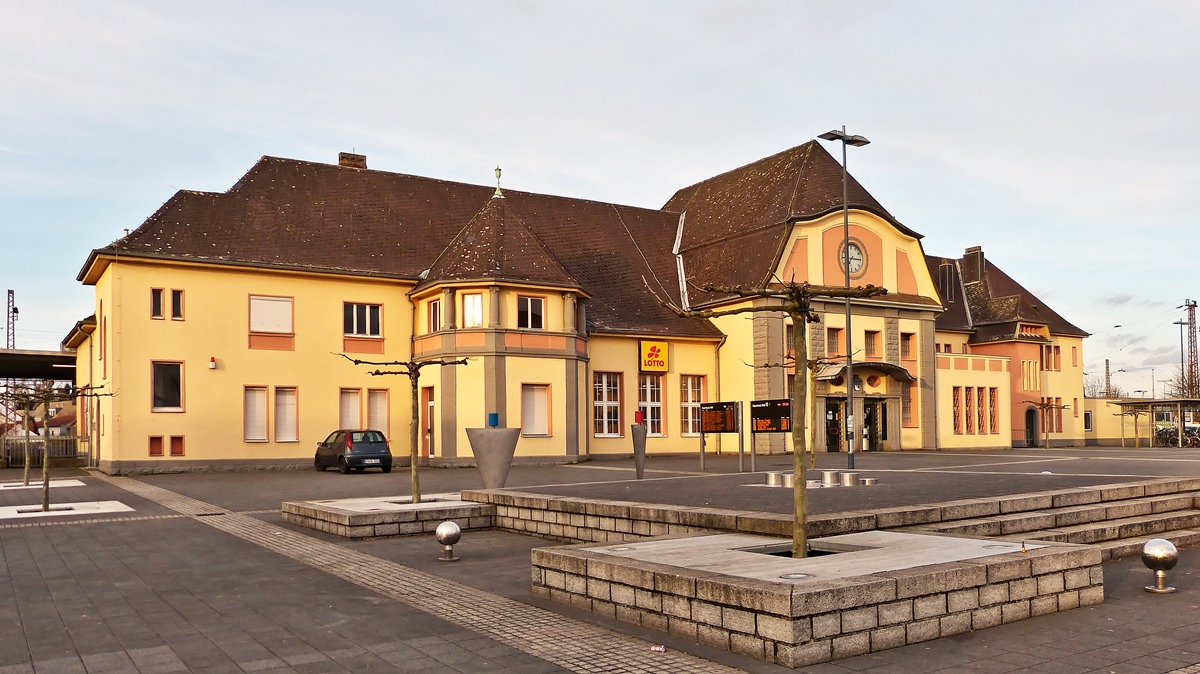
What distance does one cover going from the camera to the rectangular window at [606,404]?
37719mm

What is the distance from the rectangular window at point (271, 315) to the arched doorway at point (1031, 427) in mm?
39393

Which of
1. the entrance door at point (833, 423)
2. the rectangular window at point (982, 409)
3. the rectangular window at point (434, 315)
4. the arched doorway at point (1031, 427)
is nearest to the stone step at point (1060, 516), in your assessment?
the rectangular window at point (434, 315)

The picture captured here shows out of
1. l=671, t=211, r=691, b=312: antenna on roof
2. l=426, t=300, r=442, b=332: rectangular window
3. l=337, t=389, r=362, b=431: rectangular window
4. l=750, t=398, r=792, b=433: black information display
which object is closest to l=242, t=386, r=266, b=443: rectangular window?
l=337, t=389, r=362, b=431: rectangular window

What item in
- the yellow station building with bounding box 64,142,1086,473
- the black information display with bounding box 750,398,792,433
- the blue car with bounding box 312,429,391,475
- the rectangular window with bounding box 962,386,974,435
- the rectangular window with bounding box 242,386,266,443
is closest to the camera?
the black information display with bounding box 750,398,792,433

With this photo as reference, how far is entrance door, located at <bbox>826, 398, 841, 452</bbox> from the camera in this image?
40812mm

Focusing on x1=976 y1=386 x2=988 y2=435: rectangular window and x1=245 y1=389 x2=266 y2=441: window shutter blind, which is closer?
x1=245 y1=389 x2=266 y2=441: window shutter blind

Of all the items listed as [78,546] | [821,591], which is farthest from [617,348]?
[821,591]

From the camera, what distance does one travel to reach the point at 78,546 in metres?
13.5

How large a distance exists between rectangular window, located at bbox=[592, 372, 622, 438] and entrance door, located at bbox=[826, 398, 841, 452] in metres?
8.86

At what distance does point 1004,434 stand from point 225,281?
34.6 metres

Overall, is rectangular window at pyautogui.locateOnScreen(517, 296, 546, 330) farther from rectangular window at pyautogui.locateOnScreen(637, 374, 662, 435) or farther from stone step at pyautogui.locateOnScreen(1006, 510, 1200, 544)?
stone step at pyautogui.locateOnScreen(1006, 510, 1200, 544)

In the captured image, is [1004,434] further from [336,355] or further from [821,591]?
[821,591]

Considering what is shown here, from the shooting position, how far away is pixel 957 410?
45250 mm

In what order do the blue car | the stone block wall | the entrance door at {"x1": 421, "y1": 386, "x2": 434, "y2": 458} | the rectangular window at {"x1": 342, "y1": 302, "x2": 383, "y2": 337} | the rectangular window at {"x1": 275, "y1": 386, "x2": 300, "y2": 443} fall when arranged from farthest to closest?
the rectangular window at {"x1": 342, "y1": 302, "x2": 383, "y2": 337}, the entrance door at {"x1": 421, "y1": 386, "x2": 434, "y2": 458}, the rectangular window at {"x1": 275, "y1": 386, "x2": 300, "y2": 443}, the blue car, the stone block wall
